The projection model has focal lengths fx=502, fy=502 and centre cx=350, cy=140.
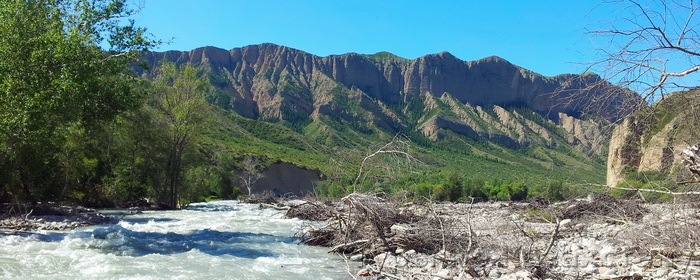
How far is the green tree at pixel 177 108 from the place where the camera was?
31578 millimetres

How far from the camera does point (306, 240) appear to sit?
15.2m

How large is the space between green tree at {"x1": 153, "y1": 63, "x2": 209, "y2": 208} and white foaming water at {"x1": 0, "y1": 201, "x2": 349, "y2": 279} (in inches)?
628

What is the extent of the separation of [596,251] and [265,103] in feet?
609

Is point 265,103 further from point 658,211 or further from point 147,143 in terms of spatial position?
point 658,211

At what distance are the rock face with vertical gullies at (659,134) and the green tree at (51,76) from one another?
1201cm

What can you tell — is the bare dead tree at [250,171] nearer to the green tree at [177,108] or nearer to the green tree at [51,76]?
the green tree at [177,108]

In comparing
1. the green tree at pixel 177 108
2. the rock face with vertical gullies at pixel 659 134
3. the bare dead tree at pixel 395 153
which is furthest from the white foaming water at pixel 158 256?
the green tree at pixel 177 108

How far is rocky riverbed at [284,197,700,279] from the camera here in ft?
26.8

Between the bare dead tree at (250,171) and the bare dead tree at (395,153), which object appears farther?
the bare dead tree at (250,171)

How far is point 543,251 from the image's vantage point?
1069cm

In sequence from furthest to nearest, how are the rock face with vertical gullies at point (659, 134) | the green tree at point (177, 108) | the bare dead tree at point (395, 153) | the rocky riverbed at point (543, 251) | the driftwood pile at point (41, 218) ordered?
the green tree at point (177, 108) < the driftwood pile at point (41, 218) < the bare dead tree at point (395, 153) < the rocky riverbed at point (543, 251) < the rock face with vertical gullies at point (659, 134)

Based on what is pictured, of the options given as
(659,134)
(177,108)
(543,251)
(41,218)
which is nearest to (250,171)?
(177,108)

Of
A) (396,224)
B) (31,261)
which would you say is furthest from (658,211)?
(31,261)

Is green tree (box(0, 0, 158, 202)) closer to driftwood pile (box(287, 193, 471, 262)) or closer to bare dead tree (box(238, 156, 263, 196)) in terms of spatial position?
driftwood pile (box(287, 193, 471, 262))
